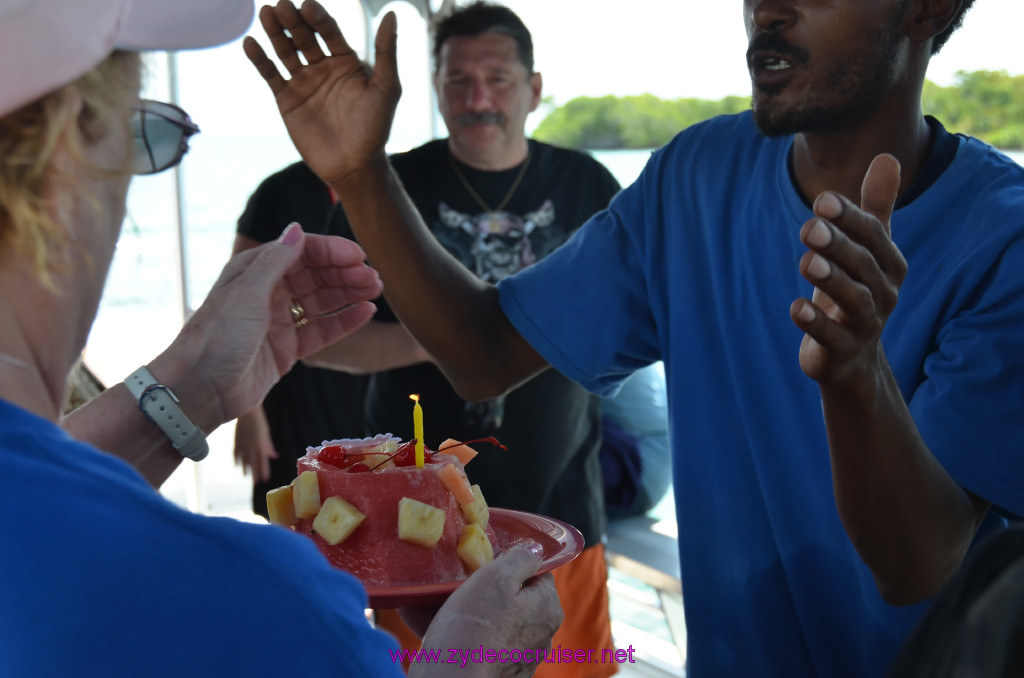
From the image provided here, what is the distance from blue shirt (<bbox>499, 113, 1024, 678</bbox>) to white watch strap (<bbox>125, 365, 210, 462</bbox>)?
Result: 62cm

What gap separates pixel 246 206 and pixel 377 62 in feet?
5.17

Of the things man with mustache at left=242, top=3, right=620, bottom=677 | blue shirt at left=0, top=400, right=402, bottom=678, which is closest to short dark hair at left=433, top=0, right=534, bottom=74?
man with mustache at left=242, top=3, right=620, bottom=677

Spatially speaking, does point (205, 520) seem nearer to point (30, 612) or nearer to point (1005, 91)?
point (30, 612)

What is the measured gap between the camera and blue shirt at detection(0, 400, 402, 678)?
2.12ft

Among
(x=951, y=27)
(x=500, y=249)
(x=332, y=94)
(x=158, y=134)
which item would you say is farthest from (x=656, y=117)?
(x=158, y=134)

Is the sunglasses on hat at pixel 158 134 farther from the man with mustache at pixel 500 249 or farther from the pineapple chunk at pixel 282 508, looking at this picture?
the man with mustache at pixel 500 249

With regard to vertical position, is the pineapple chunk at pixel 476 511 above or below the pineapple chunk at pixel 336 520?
below

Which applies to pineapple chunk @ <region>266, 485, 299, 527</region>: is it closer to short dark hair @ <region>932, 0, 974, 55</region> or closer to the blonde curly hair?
the blonde curly hair

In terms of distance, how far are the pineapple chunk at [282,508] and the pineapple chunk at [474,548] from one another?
8.3 inches

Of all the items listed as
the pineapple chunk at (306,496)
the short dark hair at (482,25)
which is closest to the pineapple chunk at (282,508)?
the pineapple chunk at (306,496)

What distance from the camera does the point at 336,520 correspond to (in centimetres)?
109

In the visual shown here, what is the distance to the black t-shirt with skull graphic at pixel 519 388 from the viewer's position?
7.83 ft

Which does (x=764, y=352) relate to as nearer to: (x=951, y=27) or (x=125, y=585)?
(x=951, y=27)

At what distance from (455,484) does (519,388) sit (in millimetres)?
1290
